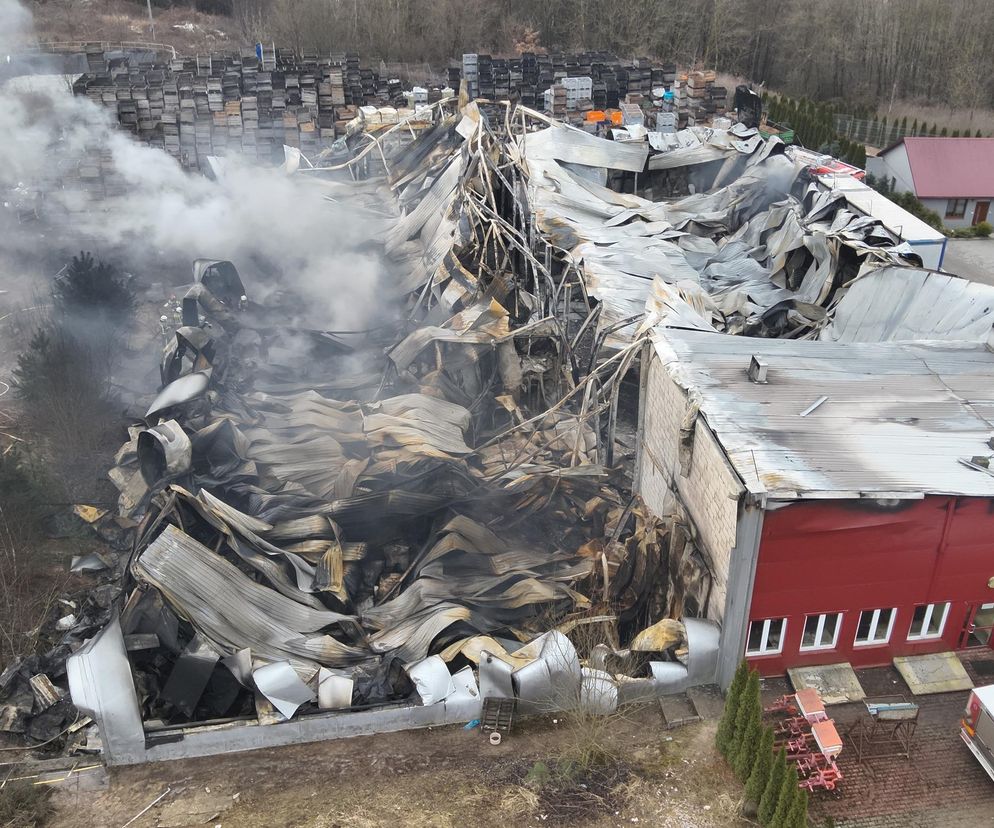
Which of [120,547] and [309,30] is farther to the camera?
[309,30]

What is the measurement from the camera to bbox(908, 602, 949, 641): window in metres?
8.95

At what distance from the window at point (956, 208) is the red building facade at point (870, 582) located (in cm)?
2082

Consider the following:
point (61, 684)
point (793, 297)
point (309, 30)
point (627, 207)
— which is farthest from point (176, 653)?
point (309, 30)

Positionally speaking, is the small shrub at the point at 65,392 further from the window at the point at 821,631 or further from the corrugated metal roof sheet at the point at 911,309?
the corrugated metal roof sheet at the point at 911,309

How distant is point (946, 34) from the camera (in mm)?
39219

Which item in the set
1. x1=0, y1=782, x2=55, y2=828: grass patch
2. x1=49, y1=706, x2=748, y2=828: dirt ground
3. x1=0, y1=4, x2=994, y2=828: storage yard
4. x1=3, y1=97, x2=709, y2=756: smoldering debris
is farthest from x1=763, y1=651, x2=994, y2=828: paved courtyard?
x1=0, y1=782, x2=55, y2=828: grass patch

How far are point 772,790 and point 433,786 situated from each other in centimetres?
291

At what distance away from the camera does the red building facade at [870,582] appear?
27.1 feet

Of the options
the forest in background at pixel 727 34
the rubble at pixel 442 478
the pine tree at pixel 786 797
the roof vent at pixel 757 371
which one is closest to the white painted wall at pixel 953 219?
the rubble at pixel 442 478

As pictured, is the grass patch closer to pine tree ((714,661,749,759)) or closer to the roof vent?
pine tree ((714,661,749,759))

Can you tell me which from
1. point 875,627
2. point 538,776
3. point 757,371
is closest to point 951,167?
point 757,371

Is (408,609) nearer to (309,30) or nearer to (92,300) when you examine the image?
(92,300)

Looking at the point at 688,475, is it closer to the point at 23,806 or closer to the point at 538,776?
the point at 538,776

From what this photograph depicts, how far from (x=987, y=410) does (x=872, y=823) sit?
4421 millimetres
